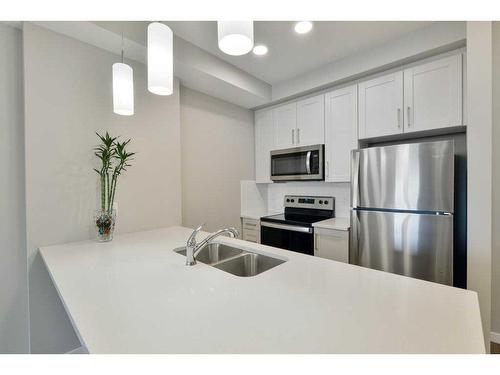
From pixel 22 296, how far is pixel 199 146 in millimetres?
1878

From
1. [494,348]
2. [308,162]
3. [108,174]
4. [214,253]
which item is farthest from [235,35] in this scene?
[494,348]

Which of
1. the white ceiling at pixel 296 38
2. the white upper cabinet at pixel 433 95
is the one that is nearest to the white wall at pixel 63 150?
the white ceiling at pixel 296 38

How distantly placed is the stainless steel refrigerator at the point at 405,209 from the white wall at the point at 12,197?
8.40 feet

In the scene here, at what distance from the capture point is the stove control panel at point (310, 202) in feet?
9.45

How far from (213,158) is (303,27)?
5.17ft

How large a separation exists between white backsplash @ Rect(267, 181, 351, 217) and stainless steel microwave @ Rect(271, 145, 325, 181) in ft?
1.21

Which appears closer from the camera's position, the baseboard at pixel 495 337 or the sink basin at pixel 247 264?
the sink basin at pixel 247 264

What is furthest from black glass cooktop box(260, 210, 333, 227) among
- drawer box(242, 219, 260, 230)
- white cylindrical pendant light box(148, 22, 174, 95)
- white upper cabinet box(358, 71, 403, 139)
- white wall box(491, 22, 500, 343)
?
white cylindrical pendant light box(148, 22, 174, 95)

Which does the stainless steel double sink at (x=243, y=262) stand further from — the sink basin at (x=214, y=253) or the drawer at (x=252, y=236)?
the drawer at (x=252, y=236)

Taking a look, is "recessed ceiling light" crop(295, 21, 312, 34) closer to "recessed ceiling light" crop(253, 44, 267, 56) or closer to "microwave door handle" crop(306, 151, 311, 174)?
"recessed ceiling light" crop(253, 44, 267, 56)

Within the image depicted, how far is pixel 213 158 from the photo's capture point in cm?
278
